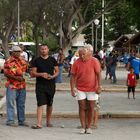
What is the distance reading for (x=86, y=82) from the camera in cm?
1081

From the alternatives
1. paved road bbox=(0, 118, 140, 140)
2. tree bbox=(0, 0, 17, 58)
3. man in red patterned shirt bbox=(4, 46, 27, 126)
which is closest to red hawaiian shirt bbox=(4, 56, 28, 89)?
man in red patterned shirt bbox=(4, 46, 27, 126)

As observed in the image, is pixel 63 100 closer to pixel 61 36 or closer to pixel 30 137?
pixel 30 137

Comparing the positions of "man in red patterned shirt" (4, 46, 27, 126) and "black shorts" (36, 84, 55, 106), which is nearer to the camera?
"black shorts" (36, 84, 55, 106)

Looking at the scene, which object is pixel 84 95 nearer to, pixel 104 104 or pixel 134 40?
pixel 104 104

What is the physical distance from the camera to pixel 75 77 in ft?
→ 36.0

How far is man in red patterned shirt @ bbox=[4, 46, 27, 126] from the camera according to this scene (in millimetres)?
11820

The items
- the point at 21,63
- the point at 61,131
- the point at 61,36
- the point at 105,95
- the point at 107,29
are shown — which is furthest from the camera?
the point at 107,29

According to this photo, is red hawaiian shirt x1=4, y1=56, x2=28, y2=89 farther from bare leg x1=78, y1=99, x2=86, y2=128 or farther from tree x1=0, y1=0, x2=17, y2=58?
tree x1=0, y1=0, x2=17, y2=58

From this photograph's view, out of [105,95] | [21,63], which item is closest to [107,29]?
[105,95]

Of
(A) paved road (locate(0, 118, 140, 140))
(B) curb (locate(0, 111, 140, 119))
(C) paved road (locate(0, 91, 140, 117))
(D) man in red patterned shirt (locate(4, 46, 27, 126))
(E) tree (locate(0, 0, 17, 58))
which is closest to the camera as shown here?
(A) paved road (locate(0, 118, 140, 140))

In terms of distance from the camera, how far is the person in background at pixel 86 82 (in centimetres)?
1081

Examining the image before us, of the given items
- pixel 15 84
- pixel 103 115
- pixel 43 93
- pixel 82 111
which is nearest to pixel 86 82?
pixel 82 111

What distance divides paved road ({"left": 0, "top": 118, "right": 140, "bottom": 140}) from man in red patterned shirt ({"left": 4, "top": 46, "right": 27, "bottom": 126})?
359mm

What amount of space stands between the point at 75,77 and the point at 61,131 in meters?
1.14
